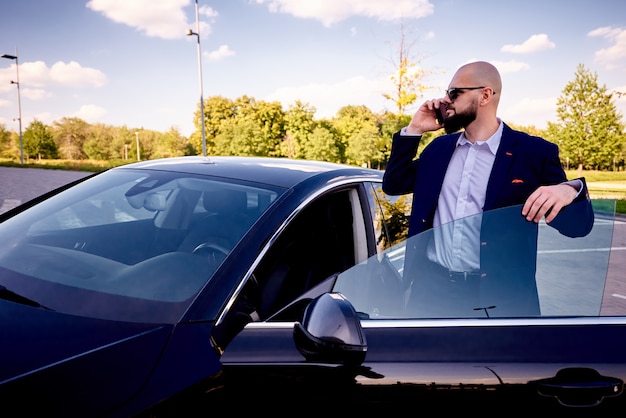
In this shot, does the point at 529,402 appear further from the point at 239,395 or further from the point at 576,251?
the point at 239,395

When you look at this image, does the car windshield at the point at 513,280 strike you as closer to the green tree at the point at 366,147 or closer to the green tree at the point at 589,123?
the green tree at the point at 589,123

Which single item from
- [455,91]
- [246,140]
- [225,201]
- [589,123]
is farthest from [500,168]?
[246,140]

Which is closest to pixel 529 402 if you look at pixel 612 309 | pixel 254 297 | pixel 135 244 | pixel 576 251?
pixel 612 309

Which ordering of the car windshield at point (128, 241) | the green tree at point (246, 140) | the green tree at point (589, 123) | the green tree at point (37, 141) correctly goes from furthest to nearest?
the green tree at point (37, 141), the green tree at point (246, 140), the green tree at point (589, 123), the car windshield at point (128, 241)

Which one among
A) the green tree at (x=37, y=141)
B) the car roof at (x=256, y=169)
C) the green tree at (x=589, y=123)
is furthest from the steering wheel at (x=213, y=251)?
the green tree at (x=37, y=141)

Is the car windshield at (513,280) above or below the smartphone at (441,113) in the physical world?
below

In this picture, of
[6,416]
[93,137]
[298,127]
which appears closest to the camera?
[6,416]

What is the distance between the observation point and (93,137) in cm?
9744

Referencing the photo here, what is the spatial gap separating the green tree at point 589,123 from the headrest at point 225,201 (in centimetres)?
2870

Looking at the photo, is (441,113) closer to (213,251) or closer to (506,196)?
(506,196)

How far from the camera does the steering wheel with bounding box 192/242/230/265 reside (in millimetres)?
1761

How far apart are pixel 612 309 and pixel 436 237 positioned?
57cm

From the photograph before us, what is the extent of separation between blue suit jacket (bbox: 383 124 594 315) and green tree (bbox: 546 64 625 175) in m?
28.0

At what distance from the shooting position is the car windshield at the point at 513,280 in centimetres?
154
